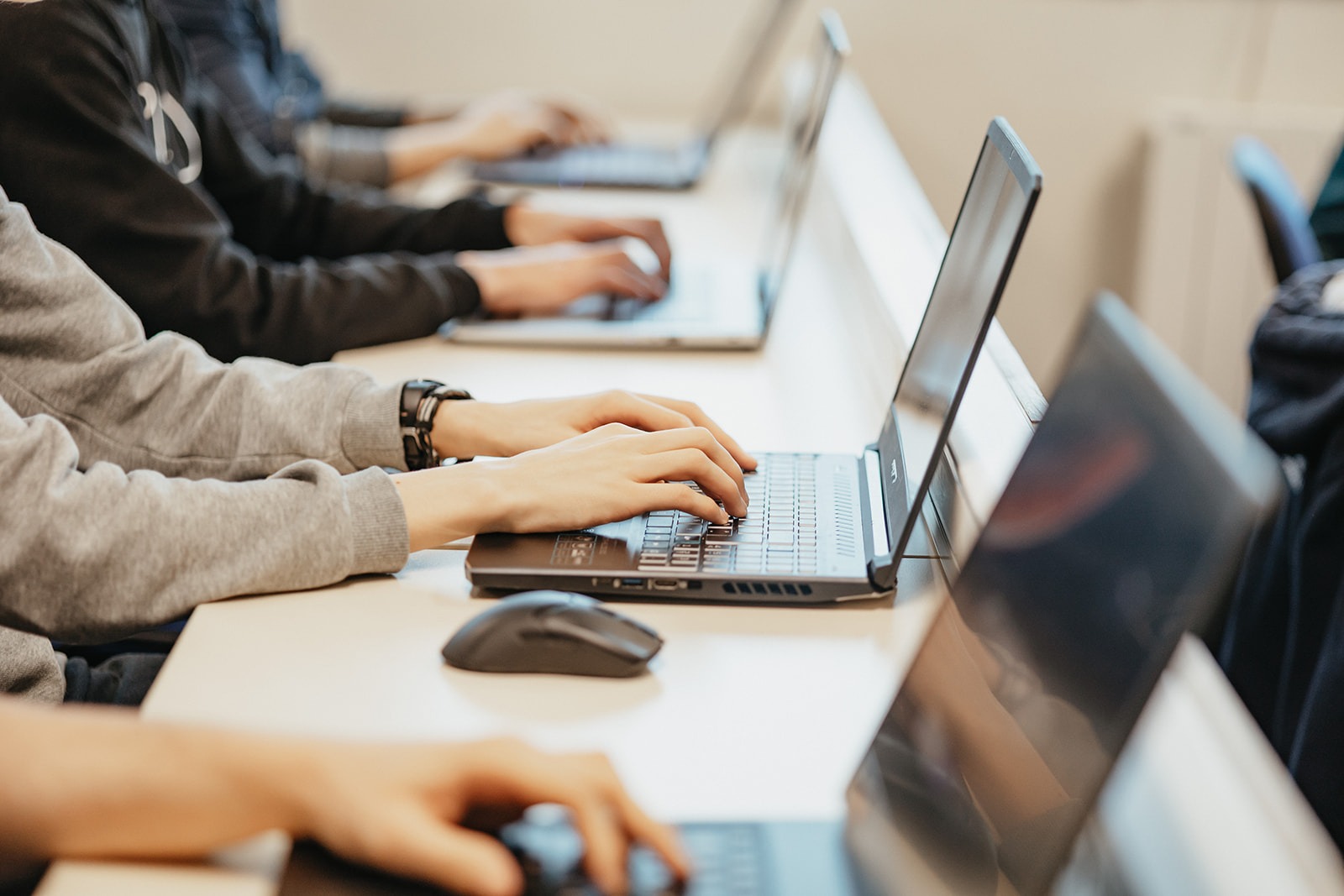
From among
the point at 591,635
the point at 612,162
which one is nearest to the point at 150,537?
the point at 591,635

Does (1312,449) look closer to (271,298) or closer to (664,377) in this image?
(664,377)

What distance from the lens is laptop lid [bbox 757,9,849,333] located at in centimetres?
126

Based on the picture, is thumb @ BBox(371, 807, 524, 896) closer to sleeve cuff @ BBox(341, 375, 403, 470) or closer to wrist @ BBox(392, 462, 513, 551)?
wrist @ BBox(392, 462, 513, 551)

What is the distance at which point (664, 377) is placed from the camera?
3.97 ft

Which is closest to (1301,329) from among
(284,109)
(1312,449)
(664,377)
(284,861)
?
(1312,449)

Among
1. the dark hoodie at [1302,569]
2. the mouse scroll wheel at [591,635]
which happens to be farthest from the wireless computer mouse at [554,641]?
the dark hoodie at [1302,569]

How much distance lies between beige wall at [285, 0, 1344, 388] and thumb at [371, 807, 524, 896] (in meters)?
2.06

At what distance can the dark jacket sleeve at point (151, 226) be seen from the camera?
40.1 inches

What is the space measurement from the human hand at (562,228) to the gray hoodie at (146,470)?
0.60 metres

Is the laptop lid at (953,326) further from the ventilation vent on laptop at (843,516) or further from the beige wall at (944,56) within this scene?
the beige wall at (944,56)

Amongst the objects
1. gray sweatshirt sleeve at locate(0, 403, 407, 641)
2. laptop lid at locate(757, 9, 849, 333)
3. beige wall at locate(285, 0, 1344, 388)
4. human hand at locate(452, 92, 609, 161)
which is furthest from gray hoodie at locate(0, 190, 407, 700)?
beige wall at locate(285, 0, 1344, 388)

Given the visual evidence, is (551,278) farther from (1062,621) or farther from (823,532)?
(1062,621)

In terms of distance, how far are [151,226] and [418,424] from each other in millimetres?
366

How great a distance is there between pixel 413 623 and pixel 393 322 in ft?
1.83
